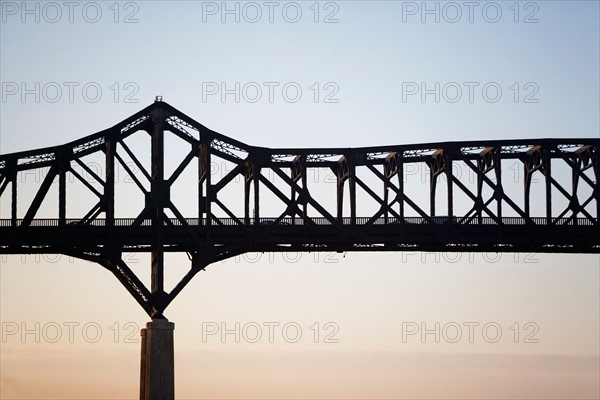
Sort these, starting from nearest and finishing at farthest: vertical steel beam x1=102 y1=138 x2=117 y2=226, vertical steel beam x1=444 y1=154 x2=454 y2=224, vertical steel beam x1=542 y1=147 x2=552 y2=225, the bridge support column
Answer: the bridge support column < vertical steel beam x1=102 y1=138 x2=117 y2=226 < vertical steel beam x1=542 y1=147 x2=552 y2=225 < vertical steel beam x1=444 y1=154 x2=454 y2=224

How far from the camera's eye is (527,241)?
157 meters

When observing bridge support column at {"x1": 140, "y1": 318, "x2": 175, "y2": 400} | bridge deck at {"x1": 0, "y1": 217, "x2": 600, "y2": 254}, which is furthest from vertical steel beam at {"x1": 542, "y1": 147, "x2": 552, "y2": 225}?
bridge support column at {"x1": 140, "y1": 318, "x2": 175, "y2": 400}

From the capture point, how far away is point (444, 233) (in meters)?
156

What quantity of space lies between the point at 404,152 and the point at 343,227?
8.37 m

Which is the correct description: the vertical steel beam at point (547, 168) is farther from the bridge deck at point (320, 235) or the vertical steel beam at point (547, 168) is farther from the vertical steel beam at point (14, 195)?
the vertical steel beam at point (14, 195)

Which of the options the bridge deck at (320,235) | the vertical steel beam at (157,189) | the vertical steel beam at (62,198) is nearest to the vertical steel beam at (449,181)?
the bridge deck at (320,235)

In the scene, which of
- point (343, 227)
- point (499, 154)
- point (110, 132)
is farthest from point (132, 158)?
point (499, 154)

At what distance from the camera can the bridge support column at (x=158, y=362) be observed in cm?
14712

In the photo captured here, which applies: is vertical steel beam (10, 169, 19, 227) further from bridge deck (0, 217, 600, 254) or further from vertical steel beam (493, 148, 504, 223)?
vertical steel beam (493, 148, 504, 223)

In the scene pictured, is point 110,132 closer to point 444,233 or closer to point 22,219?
point 22,219

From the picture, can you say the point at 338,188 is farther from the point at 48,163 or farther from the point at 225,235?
the point at 48,163

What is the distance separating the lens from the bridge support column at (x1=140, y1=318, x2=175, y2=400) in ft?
483

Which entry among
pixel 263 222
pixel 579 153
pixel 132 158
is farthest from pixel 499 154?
pixel 132 158

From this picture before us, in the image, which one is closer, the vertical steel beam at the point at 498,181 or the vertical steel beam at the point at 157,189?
the vertical steel beam at the point at 157,189
